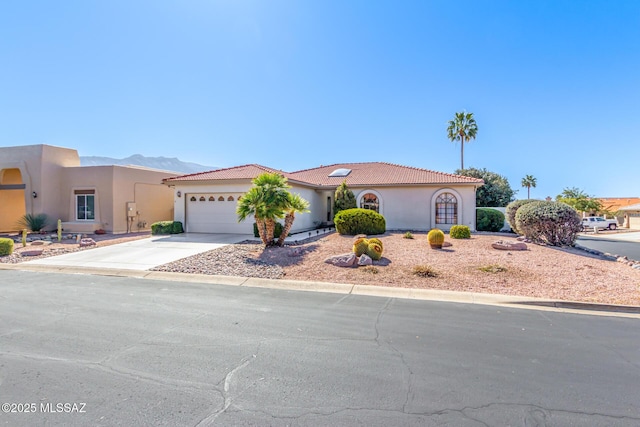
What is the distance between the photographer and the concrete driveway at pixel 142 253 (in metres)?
11.8

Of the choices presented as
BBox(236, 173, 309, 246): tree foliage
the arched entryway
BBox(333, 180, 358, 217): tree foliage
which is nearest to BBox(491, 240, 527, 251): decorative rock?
BBox(236, 173, 309, 246): tree foliage

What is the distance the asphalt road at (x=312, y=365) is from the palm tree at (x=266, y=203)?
6.38 m

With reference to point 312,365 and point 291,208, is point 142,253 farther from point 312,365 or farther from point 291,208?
point 312,365

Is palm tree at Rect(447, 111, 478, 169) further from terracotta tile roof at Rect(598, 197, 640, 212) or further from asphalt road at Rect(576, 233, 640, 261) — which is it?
terracotta tile roof at Rect(598, 197, 640, 212)

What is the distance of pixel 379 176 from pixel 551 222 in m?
11.3

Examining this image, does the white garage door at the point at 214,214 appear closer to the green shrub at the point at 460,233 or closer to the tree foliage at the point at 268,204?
the tree foliage at the point at 268,204

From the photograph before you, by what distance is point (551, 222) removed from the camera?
1343 cm

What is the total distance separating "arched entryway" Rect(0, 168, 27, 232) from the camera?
947 inches

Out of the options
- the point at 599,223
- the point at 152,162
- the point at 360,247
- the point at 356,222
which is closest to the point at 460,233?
the point at 356,222

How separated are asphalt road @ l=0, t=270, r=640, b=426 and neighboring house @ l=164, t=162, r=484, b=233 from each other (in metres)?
12.2

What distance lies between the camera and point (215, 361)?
14.4ft

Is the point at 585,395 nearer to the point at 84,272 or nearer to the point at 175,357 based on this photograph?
the point at 175,357

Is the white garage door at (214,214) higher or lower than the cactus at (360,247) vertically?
higher

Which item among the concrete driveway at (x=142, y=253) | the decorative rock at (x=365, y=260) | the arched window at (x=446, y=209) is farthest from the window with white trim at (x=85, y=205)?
the arched window at (x=446, y=209)
